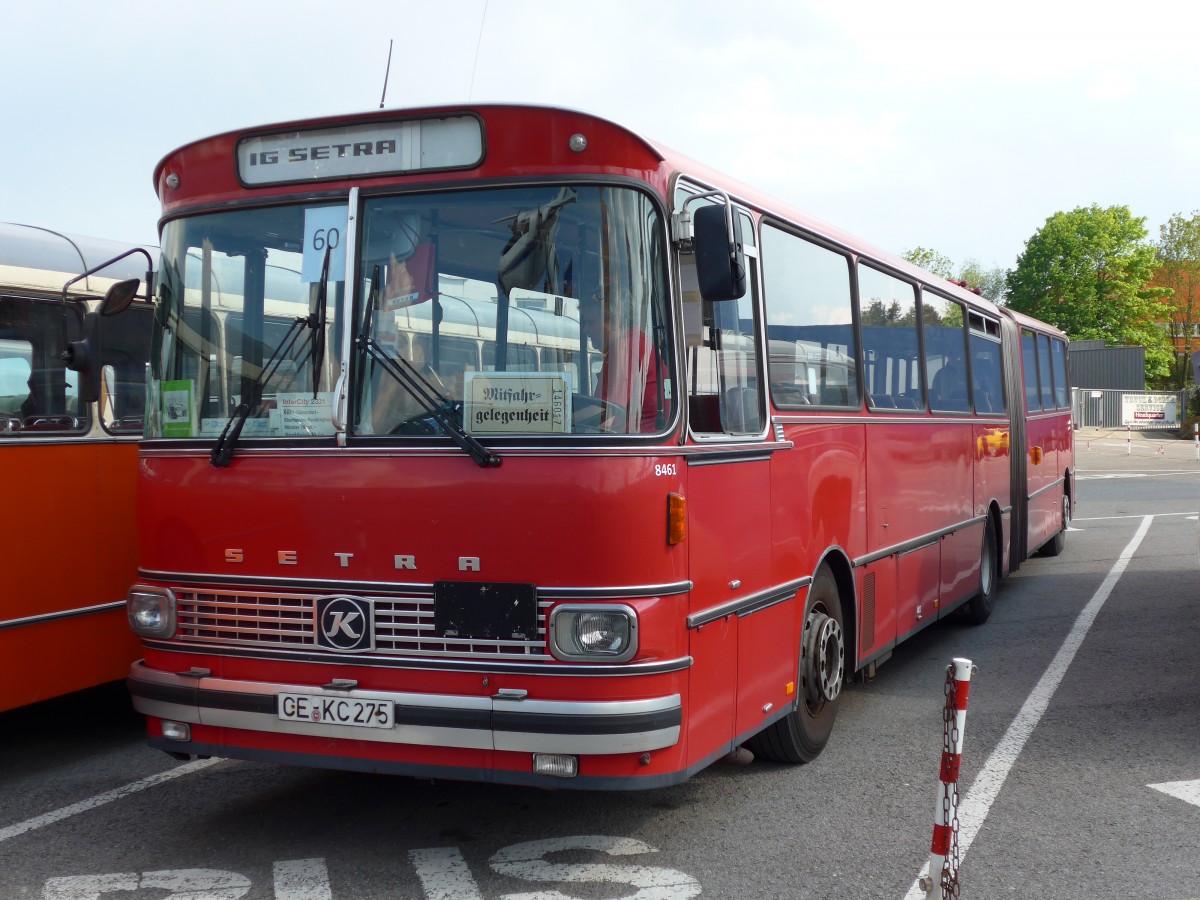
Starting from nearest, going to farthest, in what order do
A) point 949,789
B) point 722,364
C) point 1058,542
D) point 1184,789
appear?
point 949,789 < point 722,364 < point 1184,789 < point 1058,542

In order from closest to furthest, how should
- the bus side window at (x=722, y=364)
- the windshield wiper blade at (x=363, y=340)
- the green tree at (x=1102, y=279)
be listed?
the windshield wiper blade at (x=363, y=340)
the bus side window at (x=722, y=364)
the green tree at (x=1102, y=279)

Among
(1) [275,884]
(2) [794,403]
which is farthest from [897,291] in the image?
(1) [275,884]

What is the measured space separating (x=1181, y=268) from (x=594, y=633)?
3326 inches

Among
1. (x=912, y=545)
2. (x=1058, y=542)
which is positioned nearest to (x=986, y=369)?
(x=912, y=545)

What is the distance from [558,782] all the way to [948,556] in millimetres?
6032

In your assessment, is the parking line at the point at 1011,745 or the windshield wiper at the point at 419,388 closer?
the windshield wiper at the point at 419,388

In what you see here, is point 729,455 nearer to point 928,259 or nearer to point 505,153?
point 505,153

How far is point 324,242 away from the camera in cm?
515

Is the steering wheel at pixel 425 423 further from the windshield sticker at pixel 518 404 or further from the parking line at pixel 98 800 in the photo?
the parking line at pixel 98 800

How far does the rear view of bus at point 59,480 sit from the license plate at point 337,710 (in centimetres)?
234

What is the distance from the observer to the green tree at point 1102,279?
72.8 meters

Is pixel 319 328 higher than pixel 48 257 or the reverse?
the reverse

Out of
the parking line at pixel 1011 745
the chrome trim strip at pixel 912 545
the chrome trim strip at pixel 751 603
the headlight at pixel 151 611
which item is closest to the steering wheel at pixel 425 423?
the chrome trim strip at pixel 751 603

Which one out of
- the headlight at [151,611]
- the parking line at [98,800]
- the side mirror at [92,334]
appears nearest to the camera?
the headlight at [151,611]
